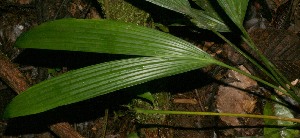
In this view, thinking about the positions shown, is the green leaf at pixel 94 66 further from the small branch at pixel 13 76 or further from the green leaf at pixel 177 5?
the small branch at pixel 13 76

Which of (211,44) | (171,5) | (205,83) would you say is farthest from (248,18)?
(171,5)

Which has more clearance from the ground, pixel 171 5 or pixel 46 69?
pixel 171 5

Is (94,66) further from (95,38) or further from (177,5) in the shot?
(177,5)

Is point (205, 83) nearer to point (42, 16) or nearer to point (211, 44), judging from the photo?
point (211, 44)

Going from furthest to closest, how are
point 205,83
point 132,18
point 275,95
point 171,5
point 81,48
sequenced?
point 205,83 < point 275,95 < point 132,18 < point 171,5 < point 81,48

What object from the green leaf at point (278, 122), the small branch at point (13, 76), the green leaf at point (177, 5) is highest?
the green leaf at point (177, 5)

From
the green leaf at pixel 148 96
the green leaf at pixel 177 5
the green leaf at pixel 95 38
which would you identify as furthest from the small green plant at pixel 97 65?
the green leaf at pixel 148 96
